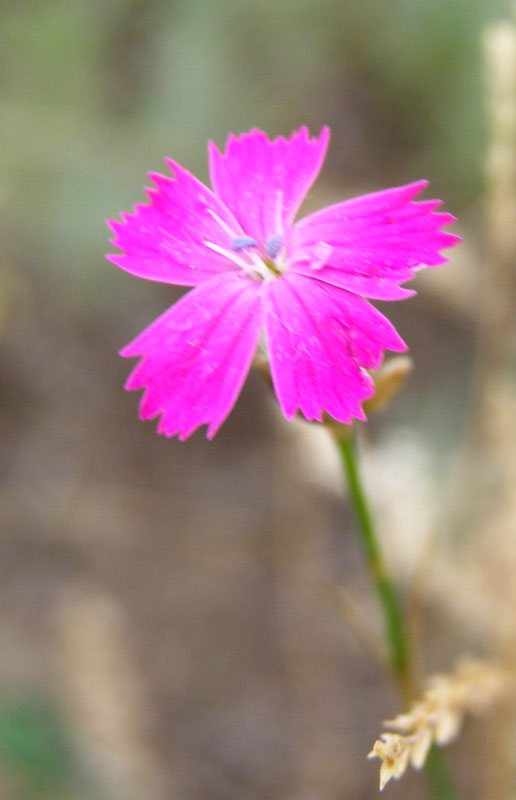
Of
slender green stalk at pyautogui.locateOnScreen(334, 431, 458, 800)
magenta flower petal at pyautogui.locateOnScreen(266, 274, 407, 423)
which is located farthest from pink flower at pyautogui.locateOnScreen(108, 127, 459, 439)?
slender green stalk at pyautogui.locateOnScreen(334, 431, 458, 800)

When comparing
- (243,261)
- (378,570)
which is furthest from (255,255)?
(378,570)

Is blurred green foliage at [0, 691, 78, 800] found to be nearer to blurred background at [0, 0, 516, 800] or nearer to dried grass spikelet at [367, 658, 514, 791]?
blurred background at [0, 0, 516, 800]

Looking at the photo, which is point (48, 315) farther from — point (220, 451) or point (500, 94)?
point (500, 94)

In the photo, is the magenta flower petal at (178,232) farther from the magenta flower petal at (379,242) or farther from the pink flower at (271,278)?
the magenta flower petal at (379,242)

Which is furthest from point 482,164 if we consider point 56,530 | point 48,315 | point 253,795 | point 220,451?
point 253,795

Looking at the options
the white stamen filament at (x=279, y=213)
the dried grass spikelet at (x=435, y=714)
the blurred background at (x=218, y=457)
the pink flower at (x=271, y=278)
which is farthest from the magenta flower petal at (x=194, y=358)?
the blurred background at (x=218, y=457)

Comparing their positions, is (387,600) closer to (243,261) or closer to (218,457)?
(243,261)

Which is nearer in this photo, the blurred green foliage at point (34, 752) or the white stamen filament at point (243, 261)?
the white stamen filament at point (243, 261)
